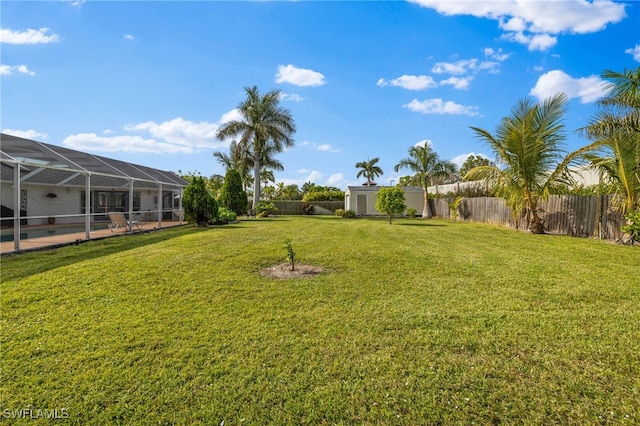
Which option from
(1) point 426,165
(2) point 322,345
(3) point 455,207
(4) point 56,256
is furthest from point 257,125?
(2) point 322,345

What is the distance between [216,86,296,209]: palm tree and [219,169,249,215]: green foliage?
15.6ft

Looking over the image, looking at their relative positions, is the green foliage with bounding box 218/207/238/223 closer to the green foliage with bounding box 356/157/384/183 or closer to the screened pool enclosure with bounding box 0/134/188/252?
the screened pool enclosure with bounding box 0/134/188/252

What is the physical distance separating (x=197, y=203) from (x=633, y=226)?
15.3 m

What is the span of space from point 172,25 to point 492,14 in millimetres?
9871

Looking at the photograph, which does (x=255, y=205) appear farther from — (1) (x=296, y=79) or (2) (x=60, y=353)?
(2) (x=60, y=353)

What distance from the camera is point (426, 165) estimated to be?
90.0 feet

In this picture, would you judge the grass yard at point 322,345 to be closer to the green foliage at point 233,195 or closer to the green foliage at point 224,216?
the green foliage at point 224,216

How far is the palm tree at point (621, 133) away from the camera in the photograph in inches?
355

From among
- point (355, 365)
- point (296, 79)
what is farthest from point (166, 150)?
point (355, 365)

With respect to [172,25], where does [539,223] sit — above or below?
below

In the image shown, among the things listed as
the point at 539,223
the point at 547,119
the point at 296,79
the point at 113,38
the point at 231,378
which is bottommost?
the point at 231,378

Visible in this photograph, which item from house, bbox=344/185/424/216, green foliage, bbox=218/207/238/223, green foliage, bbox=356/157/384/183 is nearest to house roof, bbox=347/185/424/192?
house, bbox=344/185/424/216

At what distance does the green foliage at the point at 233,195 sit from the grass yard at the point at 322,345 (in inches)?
562

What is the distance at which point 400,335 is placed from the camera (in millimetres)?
3416
